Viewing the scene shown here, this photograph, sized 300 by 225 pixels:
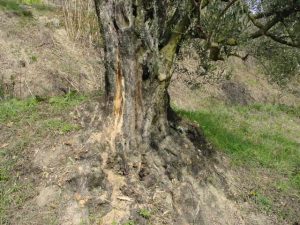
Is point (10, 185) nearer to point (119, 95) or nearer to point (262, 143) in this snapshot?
point (119, 95)

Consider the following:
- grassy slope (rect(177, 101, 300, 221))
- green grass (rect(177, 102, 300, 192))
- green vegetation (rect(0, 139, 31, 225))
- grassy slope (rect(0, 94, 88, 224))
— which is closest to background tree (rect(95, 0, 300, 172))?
grassy slope (rect(0, 94, 88, 224))

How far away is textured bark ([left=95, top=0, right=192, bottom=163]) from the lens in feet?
21.2

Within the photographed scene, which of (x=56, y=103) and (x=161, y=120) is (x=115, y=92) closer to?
(x=161, y=120)

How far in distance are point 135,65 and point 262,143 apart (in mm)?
5131

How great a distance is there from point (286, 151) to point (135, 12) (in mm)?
5697

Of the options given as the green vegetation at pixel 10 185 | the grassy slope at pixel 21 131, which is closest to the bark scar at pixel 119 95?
the grassy slope at pixel 21 131

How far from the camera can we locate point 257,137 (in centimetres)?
1102

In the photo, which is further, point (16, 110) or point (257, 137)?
point (257, 137)

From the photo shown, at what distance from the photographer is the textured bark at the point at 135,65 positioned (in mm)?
6469

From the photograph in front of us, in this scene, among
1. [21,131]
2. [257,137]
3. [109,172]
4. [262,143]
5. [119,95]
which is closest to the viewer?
[109,172]

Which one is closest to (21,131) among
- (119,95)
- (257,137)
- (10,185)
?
(10,185)

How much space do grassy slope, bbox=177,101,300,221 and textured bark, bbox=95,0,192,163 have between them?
95.0 inches

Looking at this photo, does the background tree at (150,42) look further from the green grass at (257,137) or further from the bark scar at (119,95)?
the green grass at (257,137)

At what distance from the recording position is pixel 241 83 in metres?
20.6
